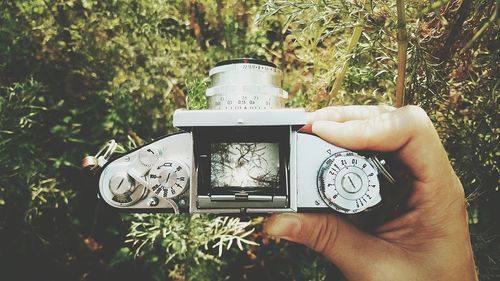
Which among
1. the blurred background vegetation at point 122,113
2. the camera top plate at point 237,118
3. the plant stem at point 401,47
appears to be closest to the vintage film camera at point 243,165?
the camera top plate at point 237,118

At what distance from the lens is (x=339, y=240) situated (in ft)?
2.64

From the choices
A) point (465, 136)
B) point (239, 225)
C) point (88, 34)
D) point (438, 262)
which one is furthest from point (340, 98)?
point (88, 34)

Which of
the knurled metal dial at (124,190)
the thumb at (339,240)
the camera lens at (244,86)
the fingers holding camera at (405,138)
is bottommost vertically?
the thumb at (339,240)

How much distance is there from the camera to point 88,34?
1367 millimetres

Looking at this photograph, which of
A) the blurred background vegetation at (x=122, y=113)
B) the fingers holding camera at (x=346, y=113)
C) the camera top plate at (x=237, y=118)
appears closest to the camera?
the camera top plate at (x=237, y=118)

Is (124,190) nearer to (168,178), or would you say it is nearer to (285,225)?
(168,178)

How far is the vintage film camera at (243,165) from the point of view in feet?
2.40

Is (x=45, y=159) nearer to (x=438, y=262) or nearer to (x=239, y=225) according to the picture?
(x=239, y=225)

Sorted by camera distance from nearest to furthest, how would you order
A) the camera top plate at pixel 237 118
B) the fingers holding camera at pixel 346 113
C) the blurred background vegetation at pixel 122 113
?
1. the camera top plate at pixel 237 118
2. the fingers holding camera at pixel 346 113
3. the blurred background vegetation at pixel 122 113

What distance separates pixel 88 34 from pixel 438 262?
1155 mm

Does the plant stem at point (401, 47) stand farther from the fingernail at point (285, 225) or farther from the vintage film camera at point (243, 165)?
the fingernail at point (285, 225)

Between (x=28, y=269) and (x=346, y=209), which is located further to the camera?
(x=28, y=269)

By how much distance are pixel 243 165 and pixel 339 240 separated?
23cm

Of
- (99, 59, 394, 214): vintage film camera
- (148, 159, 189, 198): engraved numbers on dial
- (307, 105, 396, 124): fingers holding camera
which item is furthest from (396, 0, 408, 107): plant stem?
(148, 159, 189, 198): engraved numbers on dial
